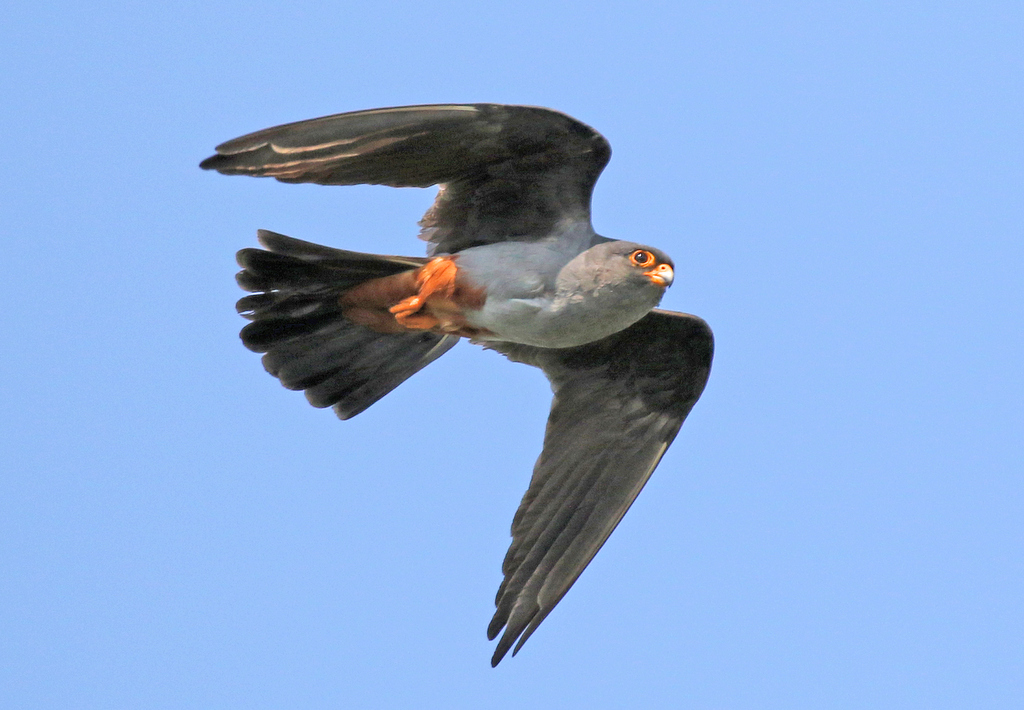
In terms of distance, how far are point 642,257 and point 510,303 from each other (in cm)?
94

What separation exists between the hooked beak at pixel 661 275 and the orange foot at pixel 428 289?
4.41 ft

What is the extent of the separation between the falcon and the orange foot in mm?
11

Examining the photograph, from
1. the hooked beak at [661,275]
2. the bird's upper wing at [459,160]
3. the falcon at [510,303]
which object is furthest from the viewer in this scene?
the hooked beak at [661,275]

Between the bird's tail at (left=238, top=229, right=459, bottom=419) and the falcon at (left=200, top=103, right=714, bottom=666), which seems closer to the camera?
the falcon at (left=200, top=103, right=714, bottom=666)

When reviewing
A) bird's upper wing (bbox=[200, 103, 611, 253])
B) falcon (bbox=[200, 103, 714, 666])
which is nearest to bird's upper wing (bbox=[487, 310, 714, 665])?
falcon (bbox=[200, 103, 714, 666])

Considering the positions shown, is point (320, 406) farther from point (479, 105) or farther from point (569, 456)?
point (479, 105)

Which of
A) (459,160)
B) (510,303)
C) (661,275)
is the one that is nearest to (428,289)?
(510,303)

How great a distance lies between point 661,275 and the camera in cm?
866

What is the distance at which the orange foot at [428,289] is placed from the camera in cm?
906

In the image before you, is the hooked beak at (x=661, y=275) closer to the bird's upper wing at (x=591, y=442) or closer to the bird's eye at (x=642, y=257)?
the bird's eye at (x=642, y=257)

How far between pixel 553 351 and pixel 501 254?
1613 millimetres

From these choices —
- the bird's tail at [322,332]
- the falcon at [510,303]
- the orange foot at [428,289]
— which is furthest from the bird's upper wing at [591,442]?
the orange foot at [428,289]

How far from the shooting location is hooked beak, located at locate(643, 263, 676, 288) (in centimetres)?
865

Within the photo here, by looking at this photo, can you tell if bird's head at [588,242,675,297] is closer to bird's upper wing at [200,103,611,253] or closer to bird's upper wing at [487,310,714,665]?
bird's upper wing at [200,103,611,253]
